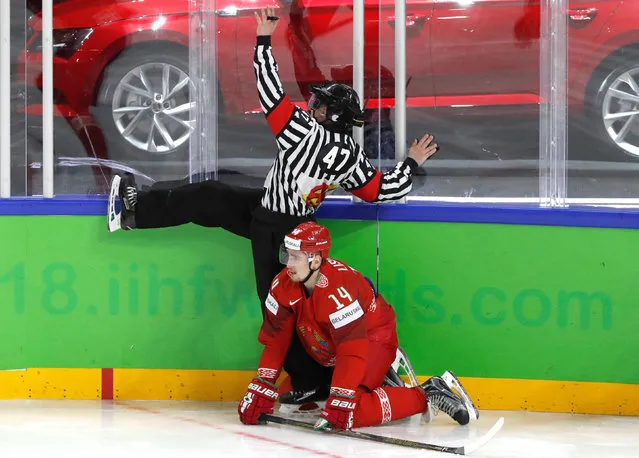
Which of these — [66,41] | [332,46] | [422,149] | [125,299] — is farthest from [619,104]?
[66,41]

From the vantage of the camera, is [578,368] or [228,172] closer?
[578,368]

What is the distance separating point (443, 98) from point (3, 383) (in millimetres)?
2228

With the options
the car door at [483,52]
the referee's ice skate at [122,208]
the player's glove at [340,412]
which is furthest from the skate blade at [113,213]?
the car door at [483,52]

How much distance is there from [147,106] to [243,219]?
74cm

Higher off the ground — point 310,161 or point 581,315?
point 310,161

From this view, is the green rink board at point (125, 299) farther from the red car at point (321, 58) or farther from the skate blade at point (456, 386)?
the skate blade at point (456, 386)

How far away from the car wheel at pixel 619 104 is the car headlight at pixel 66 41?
2.22m

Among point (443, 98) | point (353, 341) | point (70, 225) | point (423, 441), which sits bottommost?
point (423, 441)

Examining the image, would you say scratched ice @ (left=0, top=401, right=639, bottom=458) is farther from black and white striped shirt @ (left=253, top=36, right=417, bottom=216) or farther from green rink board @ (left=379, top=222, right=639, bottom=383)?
black and white striped shirt @ (left=253, top=36, right=417, bottom=216)

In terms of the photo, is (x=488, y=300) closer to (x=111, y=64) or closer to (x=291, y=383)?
(x=291, y=383)

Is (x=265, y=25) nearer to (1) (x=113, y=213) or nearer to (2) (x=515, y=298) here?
(1) (x=113, y=213)

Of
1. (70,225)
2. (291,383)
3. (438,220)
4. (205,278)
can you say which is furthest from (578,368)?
(70,225)

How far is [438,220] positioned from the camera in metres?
4.79

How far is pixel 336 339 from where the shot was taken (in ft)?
14.4
